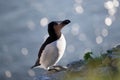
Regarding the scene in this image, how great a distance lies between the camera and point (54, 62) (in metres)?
10.3

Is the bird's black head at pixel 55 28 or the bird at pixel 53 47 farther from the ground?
the bird's black head at pixel 55 28

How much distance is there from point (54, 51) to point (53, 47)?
13cm

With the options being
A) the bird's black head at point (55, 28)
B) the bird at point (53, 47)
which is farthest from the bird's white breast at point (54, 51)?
the bird's black head at point (55, 28)

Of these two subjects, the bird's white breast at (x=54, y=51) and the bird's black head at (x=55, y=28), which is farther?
the bird's black head at (x=55, y=28)

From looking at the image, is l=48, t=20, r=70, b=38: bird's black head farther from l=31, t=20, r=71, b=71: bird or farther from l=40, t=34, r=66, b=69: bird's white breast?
l=40, t=34, r=66, b=69: bird's white breast

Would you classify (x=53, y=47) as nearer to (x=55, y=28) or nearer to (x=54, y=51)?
(x=54, y=51)

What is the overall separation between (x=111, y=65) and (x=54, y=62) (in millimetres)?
4634

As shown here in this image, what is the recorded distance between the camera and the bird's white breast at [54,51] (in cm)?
1023

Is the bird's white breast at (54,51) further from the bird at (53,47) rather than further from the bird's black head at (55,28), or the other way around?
the bird's black head at (55,28)

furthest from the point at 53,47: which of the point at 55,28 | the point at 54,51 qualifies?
the point at 55,28

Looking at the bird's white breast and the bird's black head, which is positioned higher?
the bird's black head

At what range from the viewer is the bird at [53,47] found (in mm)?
10258

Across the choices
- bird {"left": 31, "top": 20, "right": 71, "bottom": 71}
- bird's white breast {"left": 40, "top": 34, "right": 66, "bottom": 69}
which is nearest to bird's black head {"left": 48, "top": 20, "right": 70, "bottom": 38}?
bird {"left": 31, "top": 20, "right": 71, "bottom": 71}

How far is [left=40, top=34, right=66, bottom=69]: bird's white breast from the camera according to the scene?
403 inches
